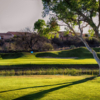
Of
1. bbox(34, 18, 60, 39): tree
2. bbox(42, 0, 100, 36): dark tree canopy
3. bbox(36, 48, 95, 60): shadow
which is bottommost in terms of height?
bbox(36, 48, 95, 60): shadow

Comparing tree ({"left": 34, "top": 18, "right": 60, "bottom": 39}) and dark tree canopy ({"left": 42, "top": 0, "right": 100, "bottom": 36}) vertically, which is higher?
dark tree canopy ({"left": 42, "top": 0, "right": 100, "bottom": 36})

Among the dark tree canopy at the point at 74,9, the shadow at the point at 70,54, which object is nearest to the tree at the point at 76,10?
the dark tree canopy at the point at 74,9

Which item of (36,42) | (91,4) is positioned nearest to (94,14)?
(91,4)

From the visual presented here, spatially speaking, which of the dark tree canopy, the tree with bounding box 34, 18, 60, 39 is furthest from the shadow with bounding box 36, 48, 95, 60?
the dark tree canopy

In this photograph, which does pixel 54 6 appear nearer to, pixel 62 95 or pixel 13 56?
pixel 62 95

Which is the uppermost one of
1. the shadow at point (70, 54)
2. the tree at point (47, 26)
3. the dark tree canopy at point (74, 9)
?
the dark tree canopy at point (74, 9)

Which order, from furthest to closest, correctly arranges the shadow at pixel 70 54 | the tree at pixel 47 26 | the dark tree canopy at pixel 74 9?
the shadow at pixel 70 54 → the tree at pixel 47 26 → the dark tree canopy at pixel 74 9

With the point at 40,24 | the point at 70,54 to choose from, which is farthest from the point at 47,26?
the point at 70,54

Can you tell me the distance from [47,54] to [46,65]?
22253mm

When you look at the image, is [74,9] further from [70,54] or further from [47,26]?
[70,54]

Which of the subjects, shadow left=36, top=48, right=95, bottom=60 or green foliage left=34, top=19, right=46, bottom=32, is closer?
green foliage left=34, top=19, right=46, bottom=32

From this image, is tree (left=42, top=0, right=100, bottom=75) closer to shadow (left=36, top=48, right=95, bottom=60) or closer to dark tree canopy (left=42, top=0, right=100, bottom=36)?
dark tree canopy (left=42, top=0, right=100, bottom=36)

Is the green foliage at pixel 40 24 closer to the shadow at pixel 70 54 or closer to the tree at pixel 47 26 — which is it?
the tree at pixel 47 26

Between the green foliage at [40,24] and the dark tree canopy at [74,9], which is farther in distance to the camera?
the green foliage at [40,24]
